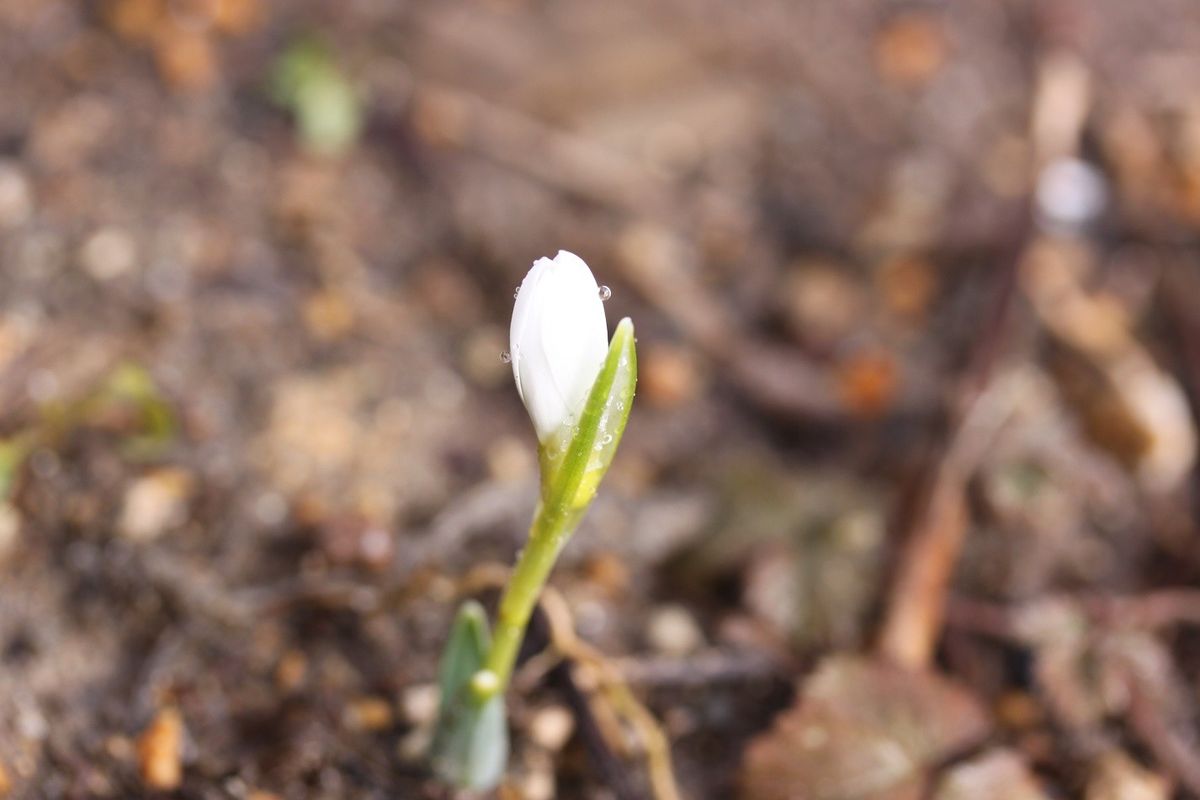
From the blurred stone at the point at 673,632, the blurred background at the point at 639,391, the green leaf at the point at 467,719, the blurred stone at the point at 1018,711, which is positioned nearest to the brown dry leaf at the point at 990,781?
the blurred background at the point at 639,391

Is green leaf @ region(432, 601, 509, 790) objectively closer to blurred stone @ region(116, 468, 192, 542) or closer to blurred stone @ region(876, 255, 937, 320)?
blurred stone @ region(116, 468, 192, 542)

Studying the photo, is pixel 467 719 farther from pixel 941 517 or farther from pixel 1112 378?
pixel 1112 378

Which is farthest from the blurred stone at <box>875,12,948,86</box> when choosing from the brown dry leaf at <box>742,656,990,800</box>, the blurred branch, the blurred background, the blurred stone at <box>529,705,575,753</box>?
the blurred stone at <box>529,705,575,753</box>

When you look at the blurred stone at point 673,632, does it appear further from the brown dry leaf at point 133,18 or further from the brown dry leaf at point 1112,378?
the brown dry leaf at point 133,18

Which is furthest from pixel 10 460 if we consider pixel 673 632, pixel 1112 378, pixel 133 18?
pixel 1112 378

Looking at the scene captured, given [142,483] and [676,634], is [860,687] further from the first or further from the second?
[142,483]

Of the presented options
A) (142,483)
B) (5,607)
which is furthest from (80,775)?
(142,483)
